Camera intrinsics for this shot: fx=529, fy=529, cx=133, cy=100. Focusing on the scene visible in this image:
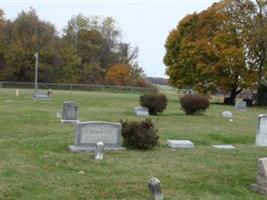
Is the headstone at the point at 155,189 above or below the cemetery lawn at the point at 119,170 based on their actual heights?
above

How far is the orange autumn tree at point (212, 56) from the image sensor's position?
144ft

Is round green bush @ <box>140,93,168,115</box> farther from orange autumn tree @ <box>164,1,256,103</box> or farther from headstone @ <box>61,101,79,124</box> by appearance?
orange autumn tree @ <box>164,1,256,103</box>

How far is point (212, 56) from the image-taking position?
4494 centimetres

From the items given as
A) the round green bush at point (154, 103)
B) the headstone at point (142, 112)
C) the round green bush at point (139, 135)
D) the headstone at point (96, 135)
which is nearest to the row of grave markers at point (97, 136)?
the headstone at point (96, 135)

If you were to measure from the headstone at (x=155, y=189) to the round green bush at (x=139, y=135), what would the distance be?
482 cm

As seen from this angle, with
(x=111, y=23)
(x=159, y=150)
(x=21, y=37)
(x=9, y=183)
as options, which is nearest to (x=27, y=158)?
(x=9, y=183)

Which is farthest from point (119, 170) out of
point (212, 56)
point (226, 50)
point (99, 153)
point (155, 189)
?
point (212, 56)

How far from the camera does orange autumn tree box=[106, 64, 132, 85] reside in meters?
80.8

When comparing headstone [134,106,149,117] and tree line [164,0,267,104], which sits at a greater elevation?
tree line [164,0,267,104]

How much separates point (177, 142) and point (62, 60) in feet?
207

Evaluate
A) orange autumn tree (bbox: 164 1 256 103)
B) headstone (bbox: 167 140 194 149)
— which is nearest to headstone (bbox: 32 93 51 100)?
orange autumn tree (bbox: 164 1 256 103)

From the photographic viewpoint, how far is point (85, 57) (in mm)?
83750

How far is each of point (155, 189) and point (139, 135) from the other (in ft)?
16.1

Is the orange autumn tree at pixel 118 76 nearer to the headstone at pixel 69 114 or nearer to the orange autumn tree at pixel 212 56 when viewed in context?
the orange autumn tree at pixel 212 56
